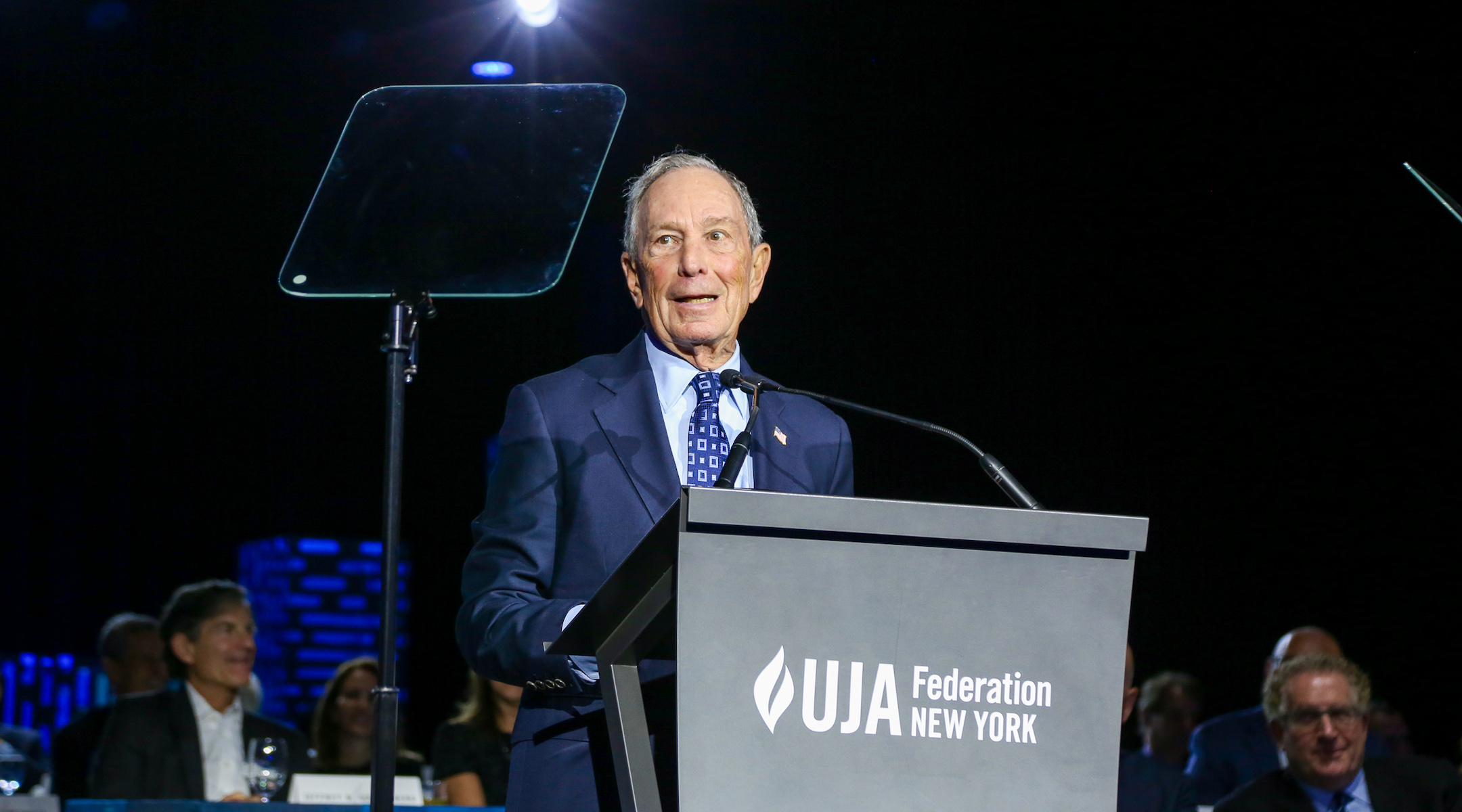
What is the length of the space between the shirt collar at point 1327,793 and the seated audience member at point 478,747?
221 cm

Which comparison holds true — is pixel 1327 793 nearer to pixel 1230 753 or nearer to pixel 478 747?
pixel 1230 753

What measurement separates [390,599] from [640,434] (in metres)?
0.69

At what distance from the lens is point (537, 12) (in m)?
4.55

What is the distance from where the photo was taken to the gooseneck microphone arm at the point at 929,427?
1233 mm

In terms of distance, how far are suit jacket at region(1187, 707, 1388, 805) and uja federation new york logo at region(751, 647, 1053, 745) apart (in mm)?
4096

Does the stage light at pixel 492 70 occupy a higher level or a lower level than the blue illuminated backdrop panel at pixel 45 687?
higher

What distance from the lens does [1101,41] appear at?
448cm

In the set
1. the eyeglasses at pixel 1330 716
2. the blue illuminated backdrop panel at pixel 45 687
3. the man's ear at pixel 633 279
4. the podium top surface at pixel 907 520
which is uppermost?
the man's ear at pixel 633 279

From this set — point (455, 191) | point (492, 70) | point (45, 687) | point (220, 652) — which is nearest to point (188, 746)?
→ point (220, 652)

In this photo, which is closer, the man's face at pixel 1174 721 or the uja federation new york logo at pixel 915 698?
the uja federation new york logo at pixel 915 698

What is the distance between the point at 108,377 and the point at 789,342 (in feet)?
13.1

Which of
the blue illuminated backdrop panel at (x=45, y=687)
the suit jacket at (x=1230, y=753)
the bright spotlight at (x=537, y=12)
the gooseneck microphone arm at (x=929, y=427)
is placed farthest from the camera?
the blue illuminated backdrop panel at (x=45, y=687)

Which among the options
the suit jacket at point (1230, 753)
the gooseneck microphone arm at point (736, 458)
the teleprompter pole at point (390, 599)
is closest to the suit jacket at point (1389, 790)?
the suit jacket at point (1230, 753)

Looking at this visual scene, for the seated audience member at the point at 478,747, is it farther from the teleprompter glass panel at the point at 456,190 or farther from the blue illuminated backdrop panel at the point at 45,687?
the blue illuminated backdrop panel at the point at 45,687
